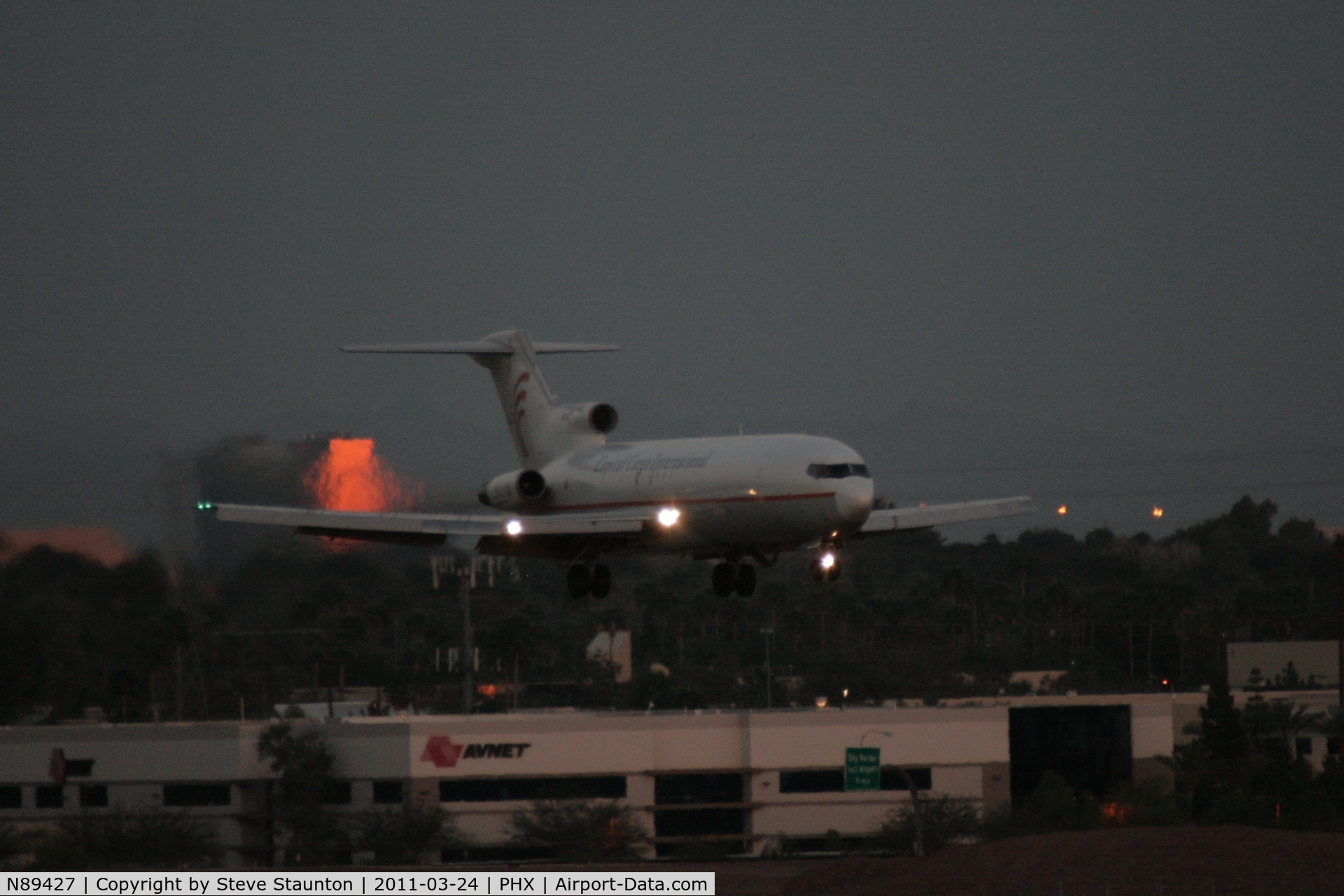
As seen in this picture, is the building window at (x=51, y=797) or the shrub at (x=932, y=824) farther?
the building window at (x=51, y=797)

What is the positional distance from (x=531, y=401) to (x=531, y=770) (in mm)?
32222

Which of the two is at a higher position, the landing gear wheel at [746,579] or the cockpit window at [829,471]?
the cockpit window at [829,471]

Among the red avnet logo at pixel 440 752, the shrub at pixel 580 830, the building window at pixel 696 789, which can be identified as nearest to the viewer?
the shrub at pixel 580 830

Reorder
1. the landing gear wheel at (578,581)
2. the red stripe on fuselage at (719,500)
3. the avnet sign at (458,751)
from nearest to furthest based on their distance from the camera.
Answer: the red stripe on fuselage at (719,500), the landing gear wheel at (578,581), the avnet sign at (458,751)

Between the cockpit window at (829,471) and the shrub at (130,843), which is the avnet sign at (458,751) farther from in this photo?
the cockpit window at (829,471)

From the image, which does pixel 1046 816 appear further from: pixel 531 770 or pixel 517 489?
pixel 517 489

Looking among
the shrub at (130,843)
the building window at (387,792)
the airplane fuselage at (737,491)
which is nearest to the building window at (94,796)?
the shrub at (130,843)

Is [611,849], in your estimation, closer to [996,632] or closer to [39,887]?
[39,887]

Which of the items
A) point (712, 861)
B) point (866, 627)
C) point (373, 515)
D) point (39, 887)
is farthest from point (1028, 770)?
point (866, 627)

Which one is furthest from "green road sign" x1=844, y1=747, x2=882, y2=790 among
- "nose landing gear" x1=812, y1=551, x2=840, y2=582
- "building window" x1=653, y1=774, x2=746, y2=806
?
"nose landing gear" x1=812, y1=551, x2=840, y2=582

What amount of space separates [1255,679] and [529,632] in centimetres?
5288

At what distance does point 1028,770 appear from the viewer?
10056 cm

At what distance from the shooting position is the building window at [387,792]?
93500 mm

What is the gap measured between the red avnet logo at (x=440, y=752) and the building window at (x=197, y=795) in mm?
10069
